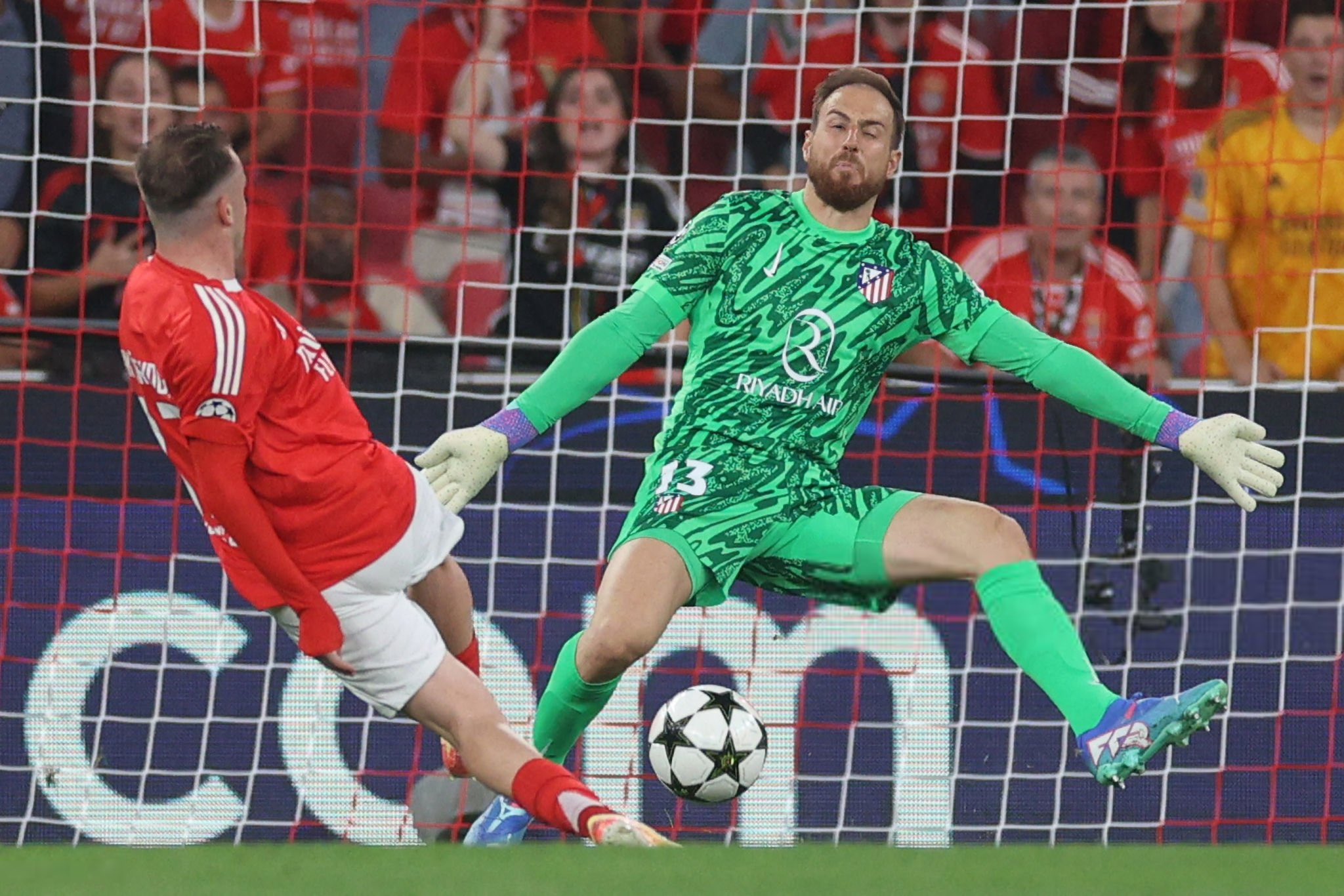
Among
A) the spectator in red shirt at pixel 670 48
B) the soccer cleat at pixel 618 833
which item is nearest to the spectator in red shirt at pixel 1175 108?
the spectator in red shirt at pixel 670 48

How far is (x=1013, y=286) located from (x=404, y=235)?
214 centimetres

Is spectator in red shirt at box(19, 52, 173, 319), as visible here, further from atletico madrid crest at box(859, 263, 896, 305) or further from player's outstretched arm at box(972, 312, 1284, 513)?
player's outstretched arm at box(972, 312, 1284, 513)

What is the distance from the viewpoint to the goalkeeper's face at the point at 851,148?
4695 mm

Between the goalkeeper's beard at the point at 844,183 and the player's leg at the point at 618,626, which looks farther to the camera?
the goalkeeper's beard at the point at 844,183

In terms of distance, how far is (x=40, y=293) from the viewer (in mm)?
6711

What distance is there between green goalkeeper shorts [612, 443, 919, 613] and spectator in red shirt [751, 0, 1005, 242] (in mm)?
2697

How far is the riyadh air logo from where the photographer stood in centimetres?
466

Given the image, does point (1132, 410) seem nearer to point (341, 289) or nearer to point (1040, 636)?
point (1040, 636)

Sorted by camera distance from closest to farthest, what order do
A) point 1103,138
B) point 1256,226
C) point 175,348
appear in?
point 175,348, point 1256,226, point 1103,138

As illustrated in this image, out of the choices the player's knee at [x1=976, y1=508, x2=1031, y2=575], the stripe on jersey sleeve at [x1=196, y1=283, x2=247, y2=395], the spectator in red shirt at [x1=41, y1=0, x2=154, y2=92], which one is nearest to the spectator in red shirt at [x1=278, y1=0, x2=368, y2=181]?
the spectator in red shirt at [x1=41, y1=0, x2=154, y2=92]

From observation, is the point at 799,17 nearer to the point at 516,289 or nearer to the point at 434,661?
the point at 516,289

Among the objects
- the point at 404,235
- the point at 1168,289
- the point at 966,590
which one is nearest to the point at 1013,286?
the point at 1168,289

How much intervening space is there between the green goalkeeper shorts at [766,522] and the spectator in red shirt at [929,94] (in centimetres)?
270

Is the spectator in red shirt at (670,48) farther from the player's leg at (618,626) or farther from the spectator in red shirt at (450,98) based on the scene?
the player's leg at (618,626)
